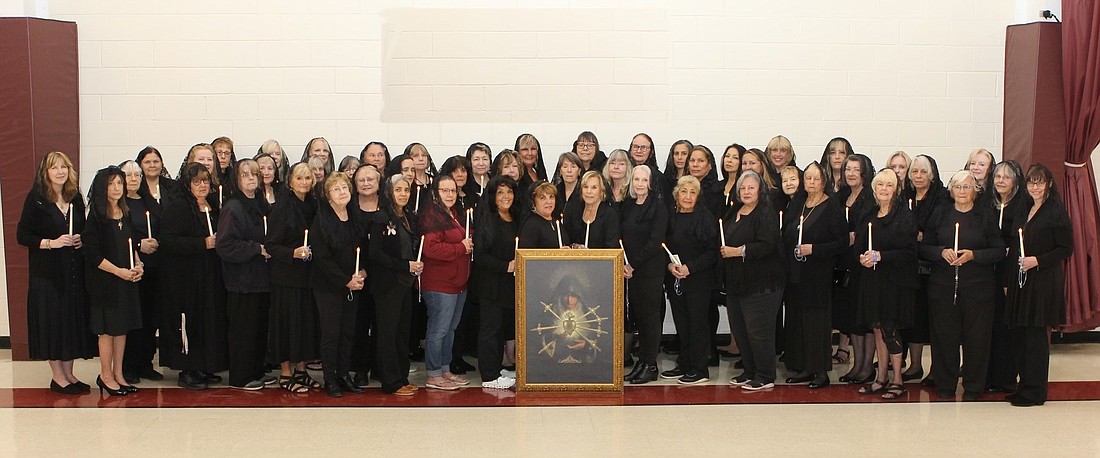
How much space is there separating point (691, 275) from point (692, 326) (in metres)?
0.33

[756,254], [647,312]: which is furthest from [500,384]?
[756,254]

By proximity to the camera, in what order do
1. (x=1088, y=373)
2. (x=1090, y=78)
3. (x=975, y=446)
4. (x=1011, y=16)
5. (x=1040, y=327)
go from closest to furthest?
(x=975, y=446)
(x=1040, y=327)
(x=1088, y=373)
(x=1090, y=78)
(x=1011, y=16)

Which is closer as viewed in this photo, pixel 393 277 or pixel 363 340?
pixel 393 277

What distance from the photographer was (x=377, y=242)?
5820 millimetres

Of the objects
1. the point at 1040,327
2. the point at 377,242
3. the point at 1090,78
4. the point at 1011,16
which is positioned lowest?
the point at 1040,327

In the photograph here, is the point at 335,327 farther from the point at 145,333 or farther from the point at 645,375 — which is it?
the point at 645,375

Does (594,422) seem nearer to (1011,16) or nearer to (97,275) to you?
(97,275)

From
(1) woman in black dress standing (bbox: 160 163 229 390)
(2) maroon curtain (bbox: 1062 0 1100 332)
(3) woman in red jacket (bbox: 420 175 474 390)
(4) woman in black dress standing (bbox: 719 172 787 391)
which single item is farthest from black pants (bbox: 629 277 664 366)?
(2) maroon curtain (bbox: 1062 0 1100 332)

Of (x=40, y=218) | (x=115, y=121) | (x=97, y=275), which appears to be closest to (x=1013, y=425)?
(x=97, y=275)

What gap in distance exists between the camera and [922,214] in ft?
20.0

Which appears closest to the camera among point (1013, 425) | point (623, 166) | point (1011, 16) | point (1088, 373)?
point (1013, 425)

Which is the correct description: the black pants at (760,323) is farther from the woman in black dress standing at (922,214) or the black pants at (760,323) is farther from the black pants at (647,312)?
the woman in black dress standing at (922,214)

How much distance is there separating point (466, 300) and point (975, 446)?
3.26 m

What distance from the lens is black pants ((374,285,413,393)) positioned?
5930 millimetres
